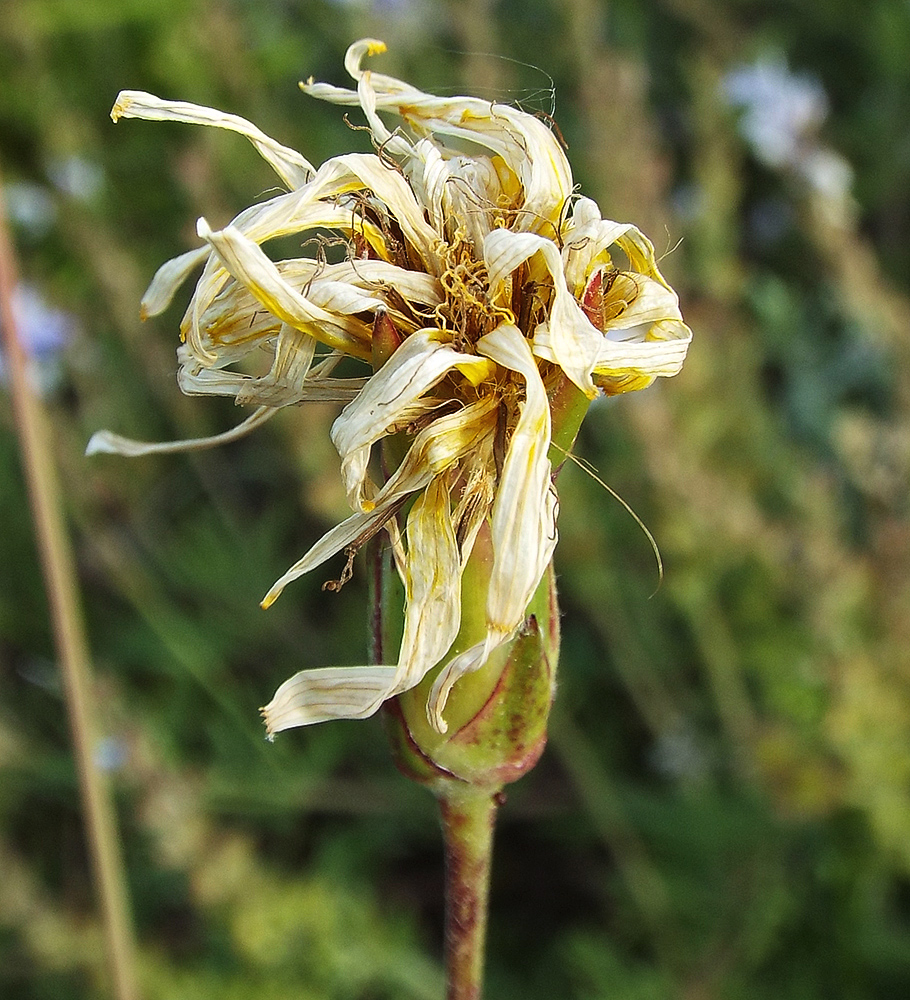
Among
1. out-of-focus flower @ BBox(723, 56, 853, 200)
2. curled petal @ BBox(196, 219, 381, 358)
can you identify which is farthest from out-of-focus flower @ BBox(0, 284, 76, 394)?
curled petal @ BBox(196, 219, 381, 358)

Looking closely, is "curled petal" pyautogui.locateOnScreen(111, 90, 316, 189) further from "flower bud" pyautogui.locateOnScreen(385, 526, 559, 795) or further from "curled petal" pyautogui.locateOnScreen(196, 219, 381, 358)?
"flower bud" pyautogui.locateOnScreen(385, 526, 559, 795)

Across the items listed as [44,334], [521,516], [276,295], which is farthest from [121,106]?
[44,334]

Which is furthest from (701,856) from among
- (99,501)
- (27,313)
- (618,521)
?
(27,313)

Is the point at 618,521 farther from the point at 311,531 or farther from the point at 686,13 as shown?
the point at 686,13

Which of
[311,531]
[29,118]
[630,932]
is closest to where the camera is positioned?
[630,932]

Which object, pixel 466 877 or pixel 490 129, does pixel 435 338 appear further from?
pixel 466 877
